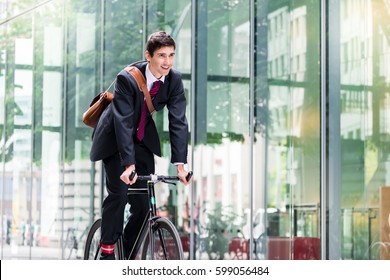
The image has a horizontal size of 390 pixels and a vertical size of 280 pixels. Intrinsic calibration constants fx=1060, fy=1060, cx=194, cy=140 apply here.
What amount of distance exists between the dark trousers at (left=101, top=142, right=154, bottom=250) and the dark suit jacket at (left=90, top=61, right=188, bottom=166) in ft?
0.30

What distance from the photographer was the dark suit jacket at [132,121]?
5848mm

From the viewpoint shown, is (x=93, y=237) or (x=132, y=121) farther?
(x=93, y=237)

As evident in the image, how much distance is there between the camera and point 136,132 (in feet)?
19.8

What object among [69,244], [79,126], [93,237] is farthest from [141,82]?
[69,244]

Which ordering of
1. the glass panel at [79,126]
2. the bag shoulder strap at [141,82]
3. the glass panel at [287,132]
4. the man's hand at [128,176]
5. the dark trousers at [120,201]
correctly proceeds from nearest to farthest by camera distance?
the man's hand at [128,176], the bag shoulder strap at [141,82], the dark trousers at [120,201], the glass panel at [287,132], the glass panel at [79,126]

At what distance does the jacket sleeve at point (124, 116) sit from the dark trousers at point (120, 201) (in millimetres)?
217

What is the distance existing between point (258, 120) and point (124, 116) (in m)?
5.61

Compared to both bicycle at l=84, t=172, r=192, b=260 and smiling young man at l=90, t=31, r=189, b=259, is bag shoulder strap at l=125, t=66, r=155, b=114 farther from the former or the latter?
bicycle at l=84, t=172, r=192, b=260

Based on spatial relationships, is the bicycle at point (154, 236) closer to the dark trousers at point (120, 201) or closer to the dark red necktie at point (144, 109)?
the dark trousers at point (120, 201)

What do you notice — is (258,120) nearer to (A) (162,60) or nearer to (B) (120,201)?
(B) (120,201)

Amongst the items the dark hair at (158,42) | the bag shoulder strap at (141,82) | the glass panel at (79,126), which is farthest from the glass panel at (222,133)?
the dark hair at (158,42)

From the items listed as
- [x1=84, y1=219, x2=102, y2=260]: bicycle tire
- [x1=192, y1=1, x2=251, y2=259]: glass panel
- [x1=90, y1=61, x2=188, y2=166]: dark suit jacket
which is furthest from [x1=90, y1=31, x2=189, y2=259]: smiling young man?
[x1=192, y1=1, x2=251, y2=259]: glass panel
